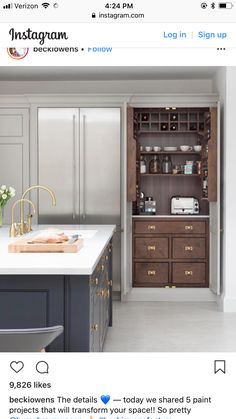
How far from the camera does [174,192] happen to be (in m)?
7.05

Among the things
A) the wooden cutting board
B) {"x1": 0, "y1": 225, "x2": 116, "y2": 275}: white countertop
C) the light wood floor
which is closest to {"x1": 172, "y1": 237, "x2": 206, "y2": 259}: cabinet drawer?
the light wood floor

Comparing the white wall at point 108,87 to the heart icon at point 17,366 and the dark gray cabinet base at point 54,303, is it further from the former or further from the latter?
the heart icon at point 17,366

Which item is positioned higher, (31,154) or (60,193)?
(31,154)

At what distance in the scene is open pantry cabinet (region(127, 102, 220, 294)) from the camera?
6.29 meters

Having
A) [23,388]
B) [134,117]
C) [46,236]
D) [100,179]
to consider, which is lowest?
[23,388]

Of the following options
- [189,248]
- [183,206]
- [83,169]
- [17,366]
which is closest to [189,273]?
[189,248]

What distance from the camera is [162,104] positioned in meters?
6.38

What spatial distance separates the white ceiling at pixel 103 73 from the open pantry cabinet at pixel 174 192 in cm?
40

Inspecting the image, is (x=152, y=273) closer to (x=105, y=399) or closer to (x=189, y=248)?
(x=189, y=248)

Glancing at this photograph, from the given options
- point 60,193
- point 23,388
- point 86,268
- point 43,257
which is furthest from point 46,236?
point 60,193
